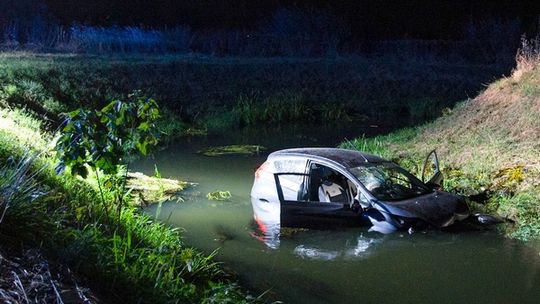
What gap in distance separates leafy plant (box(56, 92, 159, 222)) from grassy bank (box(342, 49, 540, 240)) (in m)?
6.61

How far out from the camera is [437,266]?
10.1 meters

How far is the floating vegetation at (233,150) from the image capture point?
21219 millimetres

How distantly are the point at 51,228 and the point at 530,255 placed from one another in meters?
7.13

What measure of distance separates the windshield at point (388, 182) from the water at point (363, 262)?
754mm

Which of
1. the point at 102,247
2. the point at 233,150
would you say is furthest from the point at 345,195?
the point at 233,150

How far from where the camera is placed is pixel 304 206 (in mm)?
11578

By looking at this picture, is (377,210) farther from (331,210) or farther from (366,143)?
(366,143)

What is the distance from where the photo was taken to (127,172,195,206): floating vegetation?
45.7 ft

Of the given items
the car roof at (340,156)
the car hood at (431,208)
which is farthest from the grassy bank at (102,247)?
the car hood at (431,208)

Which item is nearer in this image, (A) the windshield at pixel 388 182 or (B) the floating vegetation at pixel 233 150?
(A) the windshield at pixel 388 182

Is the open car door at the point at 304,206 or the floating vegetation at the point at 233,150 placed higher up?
the open car door at the point at 304,206

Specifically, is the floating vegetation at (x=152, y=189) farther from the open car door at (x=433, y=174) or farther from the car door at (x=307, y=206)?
the open car door at (x=433, y=174)

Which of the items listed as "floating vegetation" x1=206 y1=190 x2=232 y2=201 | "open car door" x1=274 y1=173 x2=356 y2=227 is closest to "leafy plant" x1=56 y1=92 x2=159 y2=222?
"open car door" x1=274 y1=173 x2=356 y2=227

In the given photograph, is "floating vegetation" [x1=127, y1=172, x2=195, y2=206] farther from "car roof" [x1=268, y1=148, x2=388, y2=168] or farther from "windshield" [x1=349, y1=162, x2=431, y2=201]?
"windshield" [x1=349, y1=162, x2=431, y2=201]
